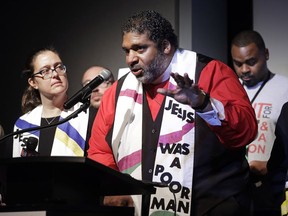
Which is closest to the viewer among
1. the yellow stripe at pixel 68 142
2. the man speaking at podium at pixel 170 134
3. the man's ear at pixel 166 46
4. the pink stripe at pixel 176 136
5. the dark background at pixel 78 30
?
the man speaking at podium at pixel 170 134

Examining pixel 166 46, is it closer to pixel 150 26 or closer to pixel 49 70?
pixel 150 26

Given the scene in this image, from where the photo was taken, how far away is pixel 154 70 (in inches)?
117

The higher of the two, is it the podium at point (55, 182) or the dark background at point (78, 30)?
the dark background at point (78, 30)

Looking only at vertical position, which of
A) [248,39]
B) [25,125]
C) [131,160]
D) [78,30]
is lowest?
[131,160]

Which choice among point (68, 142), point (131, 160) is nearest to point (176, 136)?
point (131, 160)

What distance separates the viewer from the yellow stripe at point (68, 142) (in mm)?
3713

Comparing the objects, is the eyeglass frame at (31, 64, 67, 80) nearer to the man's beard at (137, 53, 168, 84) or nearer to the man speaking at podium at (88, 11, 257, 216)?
the man speaking at podium at (88, 11, 257, 216)

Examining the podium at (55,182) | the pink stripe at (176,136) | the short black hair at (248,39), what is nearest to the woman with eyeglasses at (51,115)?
the pink stripe at (176,136)

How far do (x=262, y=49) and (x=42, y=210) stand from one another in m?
2.52

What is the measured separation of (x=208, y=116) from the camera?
8.05 feet

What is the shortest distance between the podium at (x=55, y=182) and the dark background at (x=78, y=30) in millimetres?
2323

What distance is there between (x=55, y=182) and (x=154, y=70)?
1148 mm

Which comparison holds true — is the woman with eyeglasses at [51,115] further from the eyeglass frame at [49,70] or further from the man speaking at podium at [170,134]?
the man speaking at podium at [170,134]

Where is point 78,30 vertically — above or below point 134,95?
above
